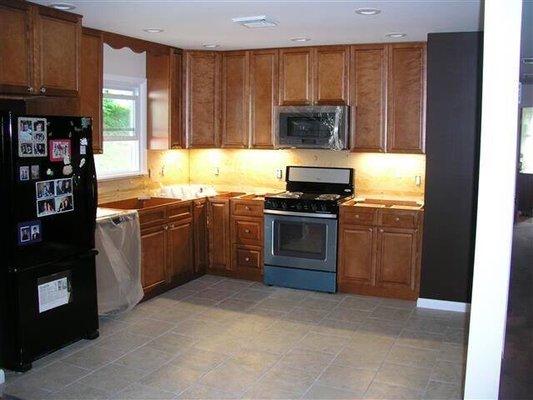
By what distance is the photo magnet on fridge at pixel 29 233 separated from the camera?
3.60 m

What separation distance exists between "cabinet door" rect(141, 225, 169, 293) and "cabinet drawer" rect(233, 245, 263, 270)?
0.81 m

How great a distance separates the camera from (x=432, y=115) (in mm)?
4926

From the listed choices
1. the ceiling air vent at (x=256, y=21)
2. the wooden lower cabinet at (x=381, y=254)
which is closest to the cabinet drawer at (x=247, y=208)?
the wooden lower cabinet at (x=381, y=254)

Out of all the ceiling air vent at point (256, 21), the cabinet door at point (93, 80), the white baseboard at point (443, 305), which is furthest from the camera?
the white baseboard at point (443, 305)

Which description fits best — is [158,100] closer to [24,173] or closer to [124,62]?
[124,62]

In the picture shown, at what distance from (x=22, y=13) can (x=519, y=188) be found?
1005 cm

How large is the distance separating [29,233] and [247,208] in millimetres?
2503

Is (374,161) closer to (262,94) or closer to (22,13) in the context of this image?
(262,94)

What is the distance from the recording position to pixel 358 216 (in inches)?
209

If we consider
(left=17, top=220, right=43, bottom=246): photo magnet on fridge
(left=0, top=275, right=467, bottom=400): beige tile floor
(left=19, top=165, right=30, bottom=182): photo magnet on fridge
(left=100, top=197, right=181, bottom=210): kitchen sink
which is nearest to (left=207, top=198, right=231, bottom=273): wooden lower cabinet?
(left=100, top=197, right=181, bottom=210): kitchen sink

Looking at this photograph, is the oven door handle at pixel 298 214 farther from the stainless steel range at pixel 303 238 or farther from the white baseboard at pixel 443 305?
the white baseboard at pixel 443 305

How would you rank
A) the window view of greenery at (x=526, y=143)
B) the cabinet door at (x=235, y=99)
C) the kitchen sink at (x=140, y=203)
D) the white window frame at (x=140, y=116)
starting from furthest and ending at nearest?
1. the window view of greenery at (x=526, y=143)
2. the cabinet door at (x=235, y=99)
3. the white window frame at (x=140, y=116)
4. the kitchen sink at (x=140, y=203)

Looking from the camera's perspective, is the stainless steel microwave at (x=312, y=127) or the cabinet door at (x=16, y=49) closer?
the cabinet door at (x=16, y=49)

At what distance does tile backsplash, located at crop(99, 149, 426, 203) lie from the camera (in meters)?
5.68
